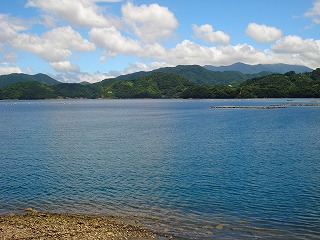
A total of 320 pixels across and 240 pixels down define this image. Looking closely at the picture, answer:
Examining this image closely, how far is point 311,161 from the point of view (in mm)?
53938

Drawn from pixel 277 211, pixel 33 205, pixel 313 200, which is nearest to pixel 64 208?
pixel 33 205

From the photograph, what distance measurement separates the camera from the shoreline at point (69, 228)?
24.5 metres

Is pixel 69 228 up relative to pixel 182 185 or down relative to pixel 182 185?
up

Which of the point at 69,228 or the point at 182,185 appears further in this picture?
the point at 182,185

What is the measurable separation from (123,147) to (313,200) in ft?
154

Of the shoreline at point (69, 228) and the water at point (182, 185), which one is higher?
the shoreline at point (69, 228)

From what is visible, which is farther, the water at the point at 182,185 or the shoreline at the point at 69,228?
the water at the point at 182,185

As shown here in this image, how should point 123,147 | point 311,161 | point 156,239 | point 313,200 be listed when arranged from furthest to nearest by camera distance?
1. point 123,147
2. point 311,161
3. point 313,200
4. point 156,239

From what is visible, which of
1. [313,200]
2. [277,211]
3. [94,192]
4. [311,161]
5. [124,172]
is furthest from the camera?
[311,161]

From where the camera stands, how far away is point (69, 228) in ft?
85.1

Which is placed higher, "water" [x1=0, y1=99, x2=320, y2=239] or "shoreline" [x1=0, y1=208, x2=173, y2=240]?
"shoreline" [x1=0, y1=208, x2=173, y2=240]

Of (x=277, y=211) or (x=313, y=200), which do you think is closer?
(x=277, y=211)

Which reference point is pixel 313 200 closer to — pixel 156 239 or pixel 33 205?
pixel 156 239

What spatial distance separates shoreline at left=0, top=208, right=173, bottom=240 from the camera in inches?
965
